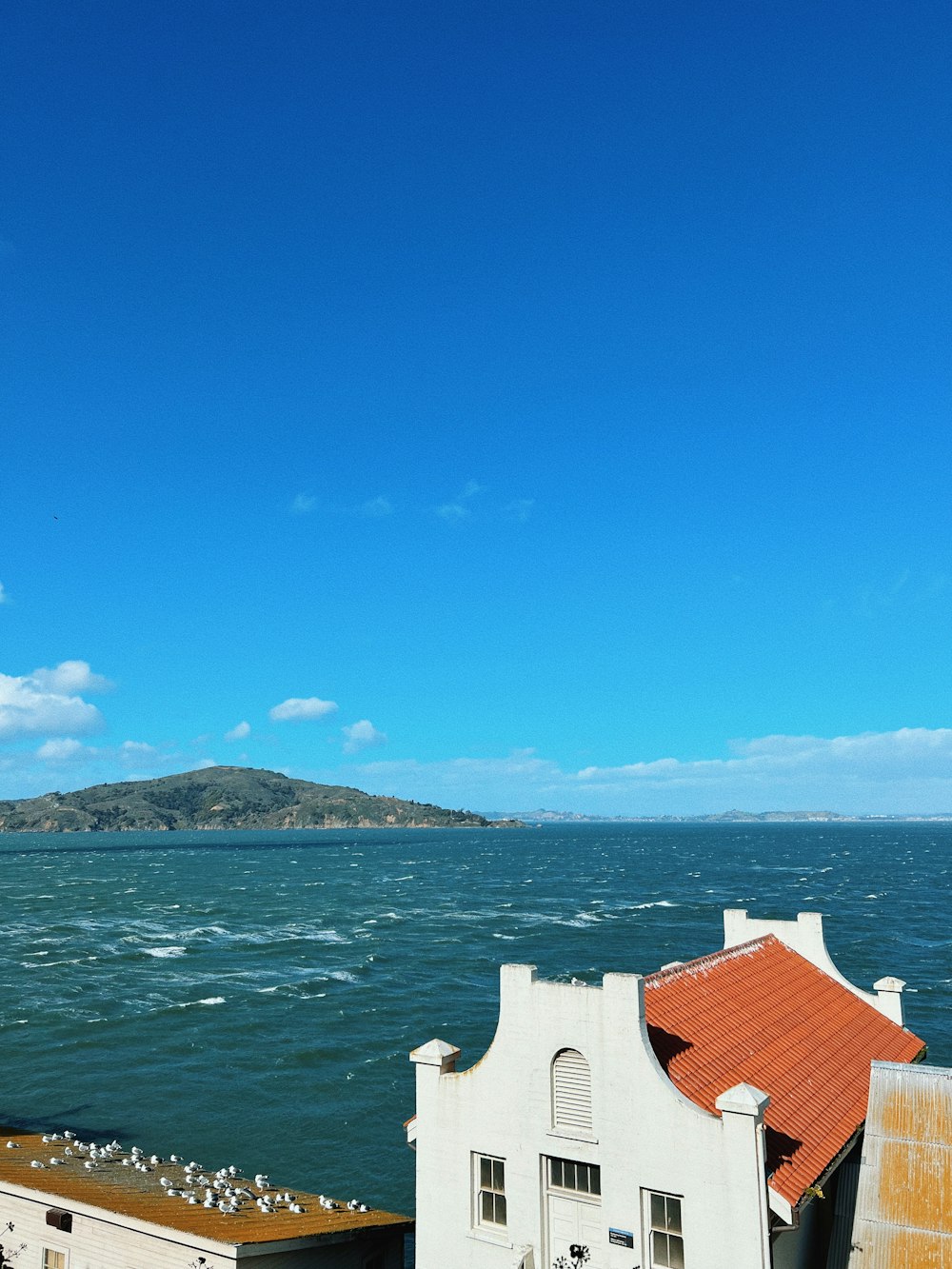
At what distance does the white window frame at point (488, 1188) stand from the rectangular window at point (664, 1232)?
12.0 ft

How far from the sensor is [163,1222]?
77.7ft

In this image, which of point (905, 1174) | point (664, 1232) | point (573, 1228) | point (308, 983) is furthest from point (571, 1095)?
point (308, 983)

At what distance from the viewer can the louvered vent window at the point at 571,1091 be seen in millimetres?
22047

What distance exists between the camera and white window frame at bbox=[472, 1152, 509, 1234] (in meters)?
23.1

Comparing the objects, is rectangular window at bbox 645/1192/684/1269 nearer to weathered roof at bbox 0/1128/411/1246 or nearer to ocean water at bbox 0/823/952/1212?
weathered roof at bbox 0/1128/411/1246

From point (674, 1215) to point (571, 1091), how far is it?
3.22 m

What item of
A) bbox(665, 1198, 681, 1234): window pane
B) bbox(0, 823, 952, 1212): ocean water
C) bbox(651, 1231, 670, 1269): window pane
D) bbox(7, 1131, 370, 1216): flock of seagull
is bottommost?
bbox(0, 823, 952, 1212): ocean water

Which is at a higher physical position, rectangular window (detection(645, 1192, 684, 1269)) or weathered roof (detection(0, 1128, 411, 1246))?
rectangular window (detection(645, 1192, 684, 1269))

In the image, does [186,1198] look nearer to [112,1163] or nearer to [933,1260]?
[112,1163]

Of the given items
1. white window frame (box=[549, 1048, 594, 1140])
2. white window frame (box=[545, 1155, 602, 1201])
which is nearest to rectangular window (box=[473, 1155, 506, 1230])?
white window frame (box=[545, 1155, 602, 1201])

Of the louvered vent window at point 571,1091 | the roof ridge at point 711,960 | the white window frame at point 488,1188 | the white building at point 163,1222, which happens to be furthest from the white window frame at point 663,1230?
the white building at point 163,1222

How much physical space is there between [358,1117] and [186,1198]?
2256 centimetres

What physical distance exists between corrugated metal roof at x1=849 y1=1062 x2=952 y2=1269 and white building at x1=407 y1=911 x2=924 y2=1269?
34.7 inches

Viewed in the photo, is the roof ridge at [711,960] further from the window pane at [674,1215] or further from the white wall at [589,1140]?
the window pane at [674,1215]
